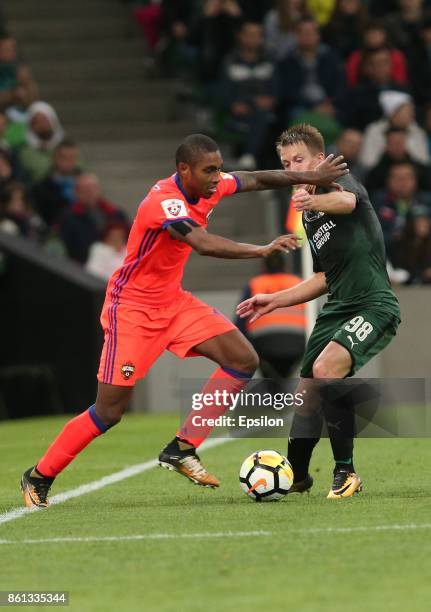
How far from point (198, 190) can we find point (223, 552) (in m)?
2.56

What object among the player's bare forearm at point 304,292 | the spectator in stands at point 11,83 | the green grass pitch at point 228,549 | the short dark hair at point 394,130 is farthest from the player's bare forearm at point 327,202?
the spectator in stands at point 11,83

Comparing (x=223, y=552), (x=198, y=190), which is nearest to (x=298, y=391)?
(x=198, y=190)

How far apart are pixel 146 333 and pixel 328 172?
1.35 metres

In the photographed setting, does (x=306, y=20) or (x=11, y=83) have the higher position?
(x=306, y=20)

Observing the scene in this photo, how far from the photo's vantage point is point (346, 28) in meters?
21.0

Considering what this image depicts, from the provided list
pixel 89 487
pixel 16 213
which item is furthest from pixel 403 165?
pixel 89 487

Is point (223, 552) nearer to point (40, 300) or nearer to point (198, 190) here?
point (198, 190)

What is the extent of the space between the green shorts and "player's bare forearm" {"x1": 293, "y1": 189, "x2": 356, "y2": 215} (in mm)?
541

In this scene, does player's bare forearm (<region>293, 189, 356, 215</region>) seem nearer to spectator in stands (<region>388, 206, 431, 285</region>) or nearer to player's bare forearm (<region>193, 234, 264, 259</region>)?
player's bare forearm (<region>193, 234, 264, 259</region>)

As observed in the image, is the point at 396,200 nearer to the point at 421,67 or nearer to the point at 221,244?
the point at 421,67

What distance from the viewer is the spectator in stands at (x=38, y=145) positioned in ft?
60.5

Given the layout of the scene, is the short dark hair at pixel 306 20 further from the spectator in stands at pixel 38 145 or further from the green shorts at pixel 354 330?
the green shorts at pixel 354 330

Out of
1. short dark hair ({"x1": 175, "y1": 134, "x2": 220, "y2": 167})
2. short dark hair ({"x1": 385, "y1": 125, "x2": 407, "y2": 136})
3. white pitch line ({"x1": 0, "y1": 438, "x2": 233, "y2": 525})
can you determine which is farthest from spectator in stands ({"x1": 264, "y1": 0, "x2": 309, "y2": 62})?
short dark hair ({"x1": 175, "y1": 134, "x2": 220, "y2": 167})

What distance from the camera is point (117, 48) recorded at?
22922 mm
